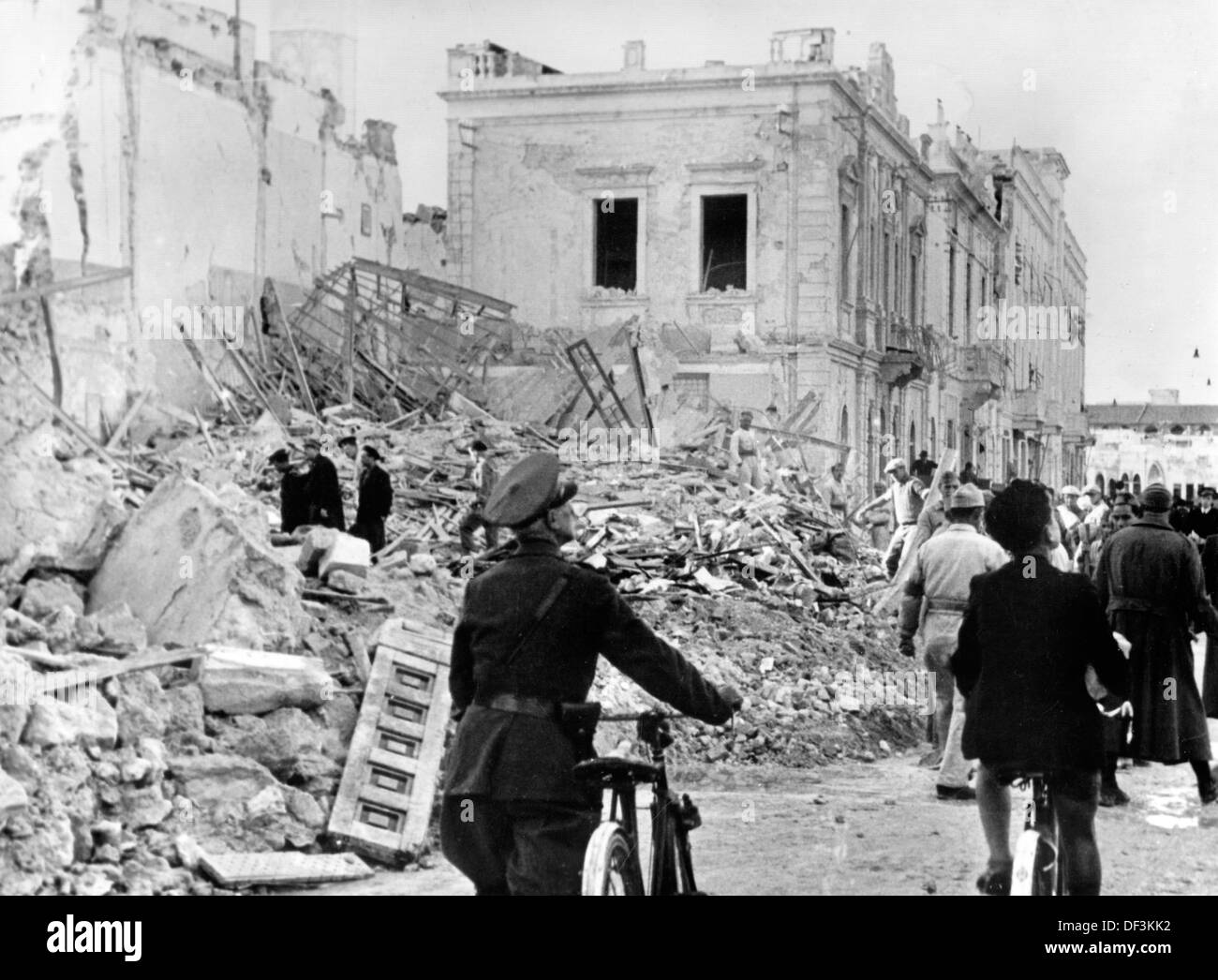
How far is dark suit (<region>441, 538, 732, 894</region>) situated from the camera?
4.23m

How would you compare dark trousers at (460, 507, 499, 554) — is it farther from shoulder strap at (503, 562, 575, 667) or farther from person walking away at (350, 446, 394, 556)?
shoulder strap at (503, 562, 575, 667)

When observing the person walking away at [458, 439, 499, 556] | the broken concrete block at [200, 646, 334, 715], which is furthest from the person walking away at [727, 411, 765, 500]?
the broken concrete block at [200, 646, 334, 715]

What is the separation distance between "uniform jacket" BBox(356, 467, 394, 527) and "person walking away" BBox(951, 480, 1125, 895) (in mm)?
5925

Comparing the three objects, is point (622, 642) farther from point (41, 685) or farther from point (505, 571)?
point (41, 685)

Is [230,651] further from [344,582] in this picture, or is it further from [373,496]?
[373,496]

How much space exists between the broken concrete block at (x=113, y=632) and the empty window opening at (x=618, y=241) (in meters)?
2.86

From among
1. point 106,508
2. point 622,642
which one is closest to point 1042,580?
point 622,642

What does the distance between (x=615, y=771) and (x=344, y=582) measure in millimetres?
4355

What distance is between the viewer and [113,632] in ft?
23.5

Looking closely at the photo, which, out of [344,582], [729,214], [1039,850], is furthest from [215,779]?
[729,214]

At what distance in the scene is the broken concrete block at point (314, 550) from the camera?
8.34 m

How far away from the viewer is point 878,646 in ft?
35.9

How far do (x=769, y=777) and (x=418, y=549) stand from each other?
3539 millimetres

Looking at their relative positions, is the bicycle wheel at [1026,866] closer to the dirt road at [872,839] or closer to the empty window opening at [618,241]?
the dirt road at [872,839]
